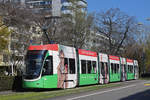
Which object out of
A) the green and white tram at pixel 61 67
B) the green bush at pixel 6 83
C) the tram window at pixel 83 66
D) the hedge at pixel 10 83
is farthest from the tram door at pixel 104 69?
the green bush at pixel 6 83

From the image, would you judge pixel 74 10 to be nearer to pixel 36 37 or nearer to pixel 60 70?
pixel 36 37

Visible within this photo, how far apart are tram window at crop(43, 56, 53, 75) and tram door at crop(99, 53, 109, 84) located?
33.4ft

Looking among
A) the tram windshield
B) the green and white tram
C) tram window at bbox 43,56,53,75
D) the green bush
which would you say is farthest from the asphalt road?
the green bush

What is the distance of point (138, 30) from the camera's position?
50.3m

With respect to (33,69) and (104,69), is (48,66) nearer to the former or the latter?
(33,69)

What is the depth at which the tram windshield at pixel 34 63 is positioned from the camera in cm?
2045

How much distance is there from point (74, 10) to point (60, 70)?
61.4 ft

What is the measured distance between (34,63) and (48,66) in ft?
3.44

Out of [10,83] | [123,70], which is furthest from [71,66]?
[123,70]

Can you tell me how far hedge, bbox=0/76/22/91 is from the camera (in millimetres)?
22656

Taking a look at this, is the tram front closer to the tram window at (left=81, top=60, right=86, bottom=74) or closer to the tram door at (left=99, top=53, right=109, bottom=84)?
the tram window at (left=81, top=60, right=86, bottom=74)

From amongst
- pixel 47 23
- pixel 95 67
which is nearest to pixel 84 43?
pixel 47 23

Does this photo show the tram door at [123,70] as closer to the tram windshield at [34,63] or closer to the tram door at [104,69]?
the tram door at [104,69]

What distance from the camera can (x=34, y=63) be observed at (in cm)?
2067
